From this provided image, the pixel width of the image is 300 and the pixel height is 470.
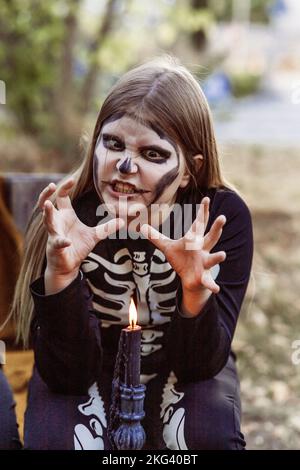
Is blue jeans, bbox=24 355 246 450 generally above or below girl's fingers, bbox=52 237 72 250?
below

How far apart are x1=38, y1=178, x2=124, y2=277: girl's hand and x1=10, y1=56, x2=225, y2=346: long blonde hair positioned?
0.11 metres

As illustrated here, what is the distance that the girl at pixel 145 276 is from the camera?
1.92m

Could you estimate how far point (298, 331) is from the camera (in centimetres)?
441

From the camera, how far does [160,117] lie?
205 centimetres

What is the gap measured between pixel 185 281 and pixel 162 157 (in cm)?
37

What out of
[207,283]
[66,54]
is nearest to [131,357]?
[207,283]

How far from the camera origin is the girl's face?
2016 mm

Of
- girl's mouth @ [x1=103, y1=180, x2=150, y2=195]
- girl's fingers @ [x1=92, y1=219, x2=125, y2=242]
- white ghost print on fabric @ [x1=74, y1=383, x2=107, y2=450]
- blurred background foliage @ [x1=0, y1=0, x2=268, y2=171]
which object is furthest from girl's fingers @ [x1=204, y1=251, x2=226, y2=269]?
blurred background foliage @ [x1=0, y1=0, x2=268, y2=171]

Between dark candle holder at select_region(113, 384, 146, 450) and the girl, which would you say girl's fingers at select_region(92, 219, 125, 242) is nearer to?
the girl

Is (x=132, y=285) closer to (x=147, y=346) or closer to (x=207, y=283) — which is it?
(x=147, y=346)

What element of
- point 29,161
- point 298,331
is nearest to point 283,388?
point 298,331

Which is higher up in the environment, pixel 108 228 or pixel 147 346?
pixel 108 228

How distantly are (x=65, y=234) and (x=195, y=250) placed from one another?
0.31 meters
